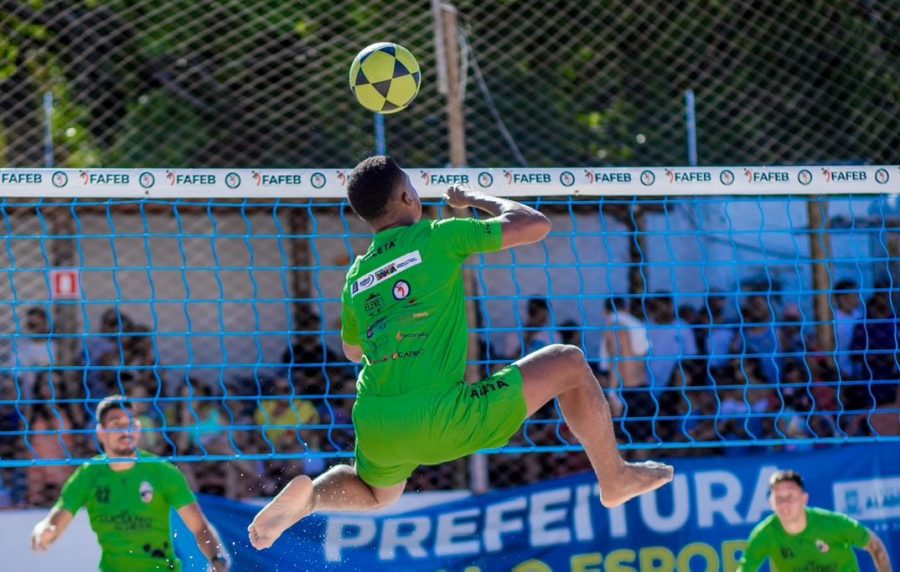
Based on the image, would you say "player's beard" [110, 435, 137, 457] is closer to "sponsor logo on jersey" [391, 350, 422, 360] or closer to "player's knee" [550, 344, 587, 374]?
"sponsor logo on jersey" [391, 350, 422, 360]

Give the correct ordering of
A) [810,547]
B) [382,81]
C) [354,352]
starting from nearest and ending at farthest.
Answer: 1. [354,352]
2. [382,81]
3. [810,547]

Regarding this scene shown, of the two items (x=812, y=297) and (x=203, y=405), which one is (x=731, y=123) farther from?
(x=203, y=405)

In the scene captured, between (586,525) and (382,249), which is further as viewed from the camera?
(586,525)

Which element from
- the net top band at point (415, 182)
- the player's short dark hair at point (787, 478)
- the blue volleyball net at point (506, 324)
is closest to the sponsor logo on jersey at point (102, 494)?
the blue volleyball net at point (506, 324)

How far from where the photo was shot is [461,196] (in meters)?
5.21

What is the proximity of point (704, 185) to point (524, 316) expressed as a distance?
4265 mm

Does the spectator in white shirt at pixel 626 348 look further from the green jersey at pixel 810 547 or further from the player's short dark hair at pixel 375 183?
the player's short dark hair at pixel 375 183

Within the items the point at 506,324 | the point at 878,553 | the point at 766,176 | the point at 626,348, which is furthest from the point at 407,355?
A: the point at 506,324

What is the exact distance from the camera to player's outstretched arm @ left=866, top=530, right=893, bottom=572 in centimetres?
774

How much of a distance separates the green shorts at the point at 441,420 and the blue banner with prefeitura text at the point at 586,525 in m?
3.38

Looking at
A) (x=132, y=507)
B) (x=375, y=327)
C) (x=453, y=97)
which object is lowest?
(x=132, y=507)

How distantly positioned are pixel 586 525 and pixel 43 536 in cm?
337

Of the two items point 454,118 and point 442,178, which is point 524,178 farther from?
point 454,118

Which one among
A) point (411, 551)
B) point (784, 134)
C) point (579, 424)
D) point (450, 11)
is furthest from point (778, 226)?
point (579, 424)
